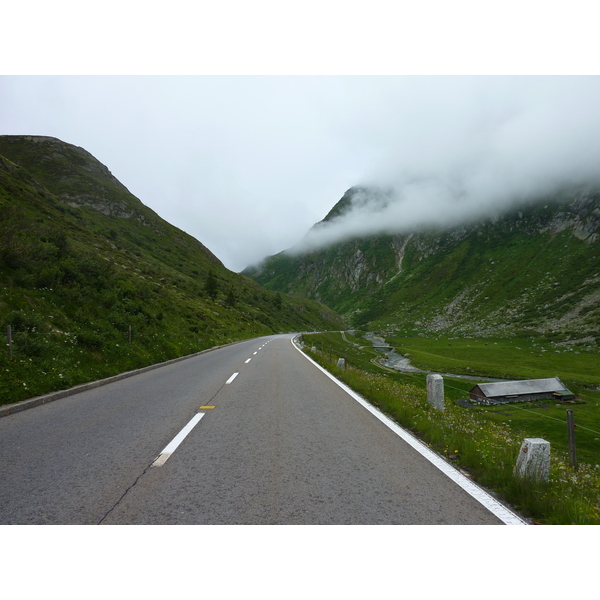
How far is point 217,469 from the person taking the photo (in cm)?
453

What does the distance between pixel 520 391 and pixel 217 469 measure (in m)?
53.1

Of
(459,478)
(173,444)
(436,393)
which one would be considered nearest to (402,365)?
(436,393)

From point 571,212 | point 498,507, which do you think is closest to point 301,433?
point 498,507

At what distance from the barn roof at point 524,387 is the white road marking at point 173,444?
45610 millimetres

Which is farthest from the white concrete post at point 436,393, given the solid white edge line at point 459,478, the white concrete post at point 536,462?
the white concrete post at point 536,462

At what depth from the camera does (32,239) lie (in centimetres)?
1834

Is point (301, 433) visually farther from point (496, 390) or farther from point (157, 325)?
point (496, 390)

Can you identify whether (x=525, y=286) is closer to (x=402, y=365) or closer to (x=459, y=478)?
(x=402, y=365)

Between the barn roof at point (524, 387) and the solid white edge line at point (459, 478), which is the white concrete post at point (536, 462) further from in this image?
the barn roof at point (524, 387)

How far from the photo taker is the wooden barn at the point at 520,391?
42741 mm

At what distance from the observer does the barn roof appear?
43581mm

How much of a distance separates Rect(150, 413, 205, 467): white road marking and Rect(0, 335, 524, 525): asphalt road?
0.07 feet

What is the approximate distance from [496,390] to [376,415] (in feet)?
146

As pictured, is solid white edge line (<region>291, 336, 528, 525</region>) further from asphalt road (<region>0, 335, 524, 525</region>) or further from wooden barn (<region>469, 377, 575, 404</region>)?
wooden barn (<region>469, 377, 575, 404</region>)
